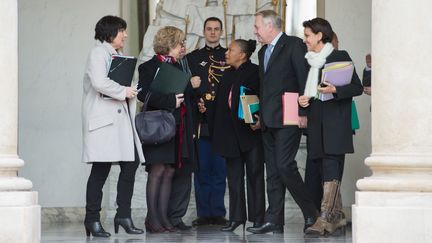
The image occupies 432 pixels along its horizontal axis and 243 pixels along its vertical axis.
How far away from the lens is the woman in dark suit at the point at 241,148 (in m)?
11.6

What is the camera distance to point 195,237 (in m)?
10.9

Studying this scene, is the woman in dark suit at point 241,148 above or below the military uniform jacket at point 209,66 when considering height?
below

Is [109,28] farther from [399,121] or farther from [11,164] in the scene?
[399,121]

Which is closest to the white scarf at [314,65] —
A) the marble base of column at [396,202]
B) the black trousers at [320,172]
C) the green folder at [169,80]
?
the black trousers at [320,172]

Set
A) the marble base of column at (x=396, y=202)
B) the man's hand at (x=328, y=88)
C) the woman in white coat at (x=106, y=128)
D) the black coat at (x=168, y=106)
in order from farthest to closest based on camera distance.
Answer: the black coat at (x=168, y=106) → the man's hand at (x=328, y=88) → the woman in white coat at (x=106, y=128) → the marble base of column at (x=396, y=202)

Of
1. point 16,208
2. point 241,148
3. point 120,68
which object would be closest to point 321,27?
point 241,148

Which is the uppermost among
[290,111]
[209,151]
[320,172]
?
[290,111]

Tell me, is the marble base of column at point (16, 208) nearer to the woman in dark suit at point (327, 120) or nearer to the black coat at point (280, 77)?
the black coat at point (280, 77)

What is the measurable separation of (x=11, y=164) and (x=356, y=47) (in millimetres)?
5400

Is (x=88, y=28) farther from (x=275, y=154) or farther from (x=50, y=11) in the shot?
(x=275, y=154)

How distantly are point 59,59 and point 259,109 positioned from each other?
344cm

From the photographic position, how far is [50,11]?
45.8 ft

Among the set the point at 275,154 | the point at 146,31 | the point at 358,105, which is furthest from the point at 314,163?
the point at 146,31

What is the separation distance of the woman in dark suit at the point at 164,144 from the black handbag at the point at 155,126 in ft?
0.42
